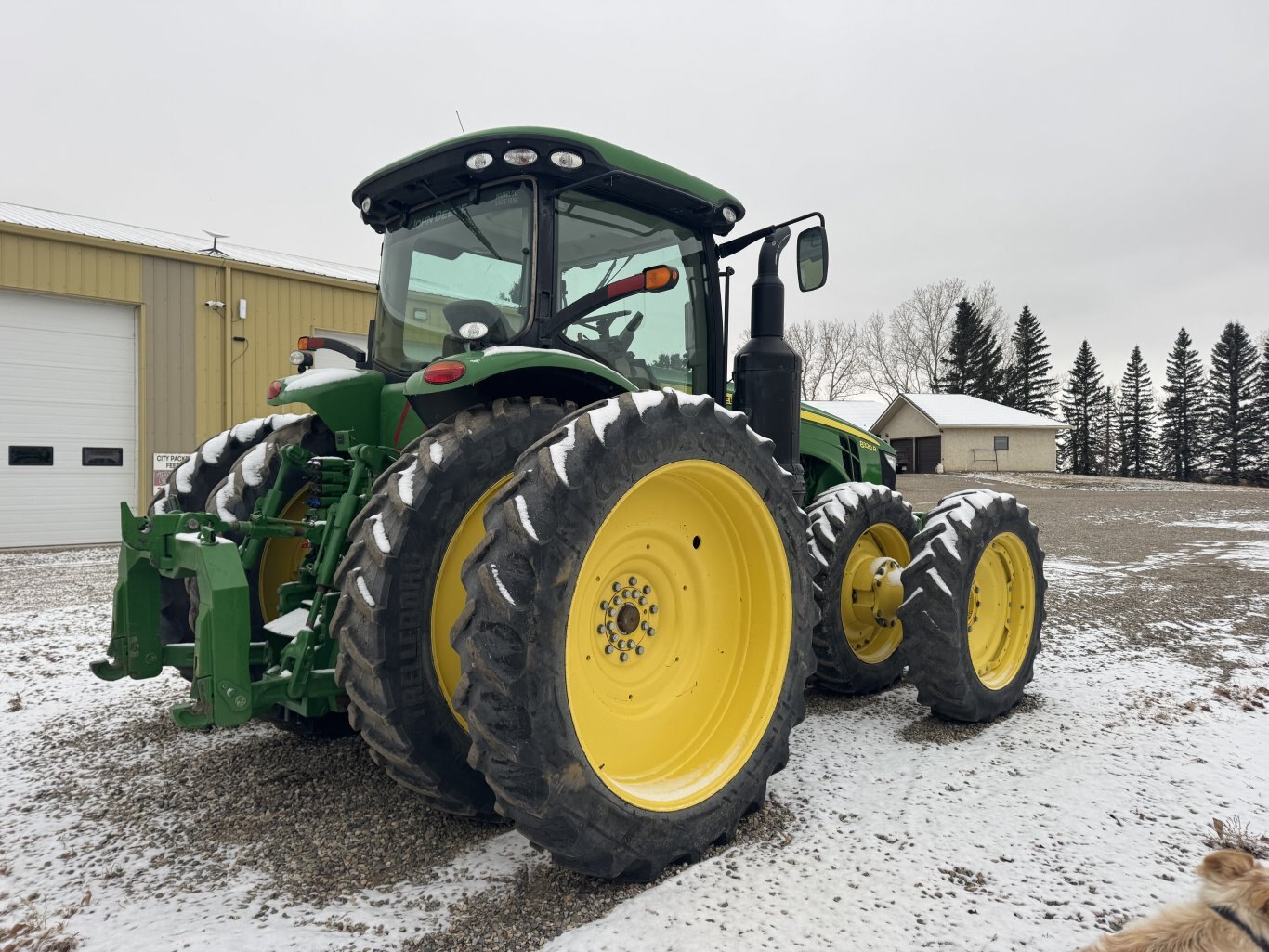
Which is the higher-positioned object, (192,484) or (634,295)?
(634,295)

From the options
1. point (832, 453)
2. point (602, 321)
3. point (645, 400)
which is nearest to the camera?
point (645, 400)

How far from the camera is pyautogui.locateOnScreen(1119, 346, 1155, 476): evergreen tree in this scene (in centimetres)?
5809

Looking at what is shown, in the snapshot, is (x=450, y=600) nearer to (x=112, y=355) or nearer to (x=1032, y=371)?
(x=112, y=355)

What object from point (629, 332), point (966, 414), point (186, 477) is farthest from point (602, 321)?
point (966, 414)

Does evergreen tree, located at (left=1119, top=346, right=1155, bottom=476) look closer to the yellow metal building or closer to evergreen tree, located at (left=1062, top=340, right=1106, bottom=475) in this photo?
evergreen tree, located at (left=1062, top=340, right=1106, bottom=475)

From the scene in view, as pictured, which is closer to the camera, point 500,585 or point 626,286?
point 500,585

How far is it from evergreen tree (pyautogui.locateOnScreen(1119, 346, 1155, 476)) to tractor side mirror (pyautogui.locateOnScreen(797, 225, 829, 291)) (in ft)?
207

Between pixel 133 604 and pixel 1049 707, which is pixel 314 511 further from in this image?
pixel 1049 707

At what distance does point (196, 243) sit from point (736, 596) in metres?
14.7

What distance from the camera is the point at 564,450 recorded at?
217cm

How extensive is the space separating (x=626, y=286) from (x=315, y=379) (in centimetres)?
130

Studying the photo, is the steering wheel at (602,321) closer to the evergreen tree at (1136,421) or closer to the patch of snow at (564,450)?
the patch of snow at (564,450)

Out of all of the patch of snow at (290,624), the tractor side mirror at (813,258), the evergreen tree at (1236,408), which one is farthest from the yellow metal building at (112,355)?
Answer: the evergreen tree at (1236,408)

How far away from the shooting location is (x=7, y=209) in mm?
13523
